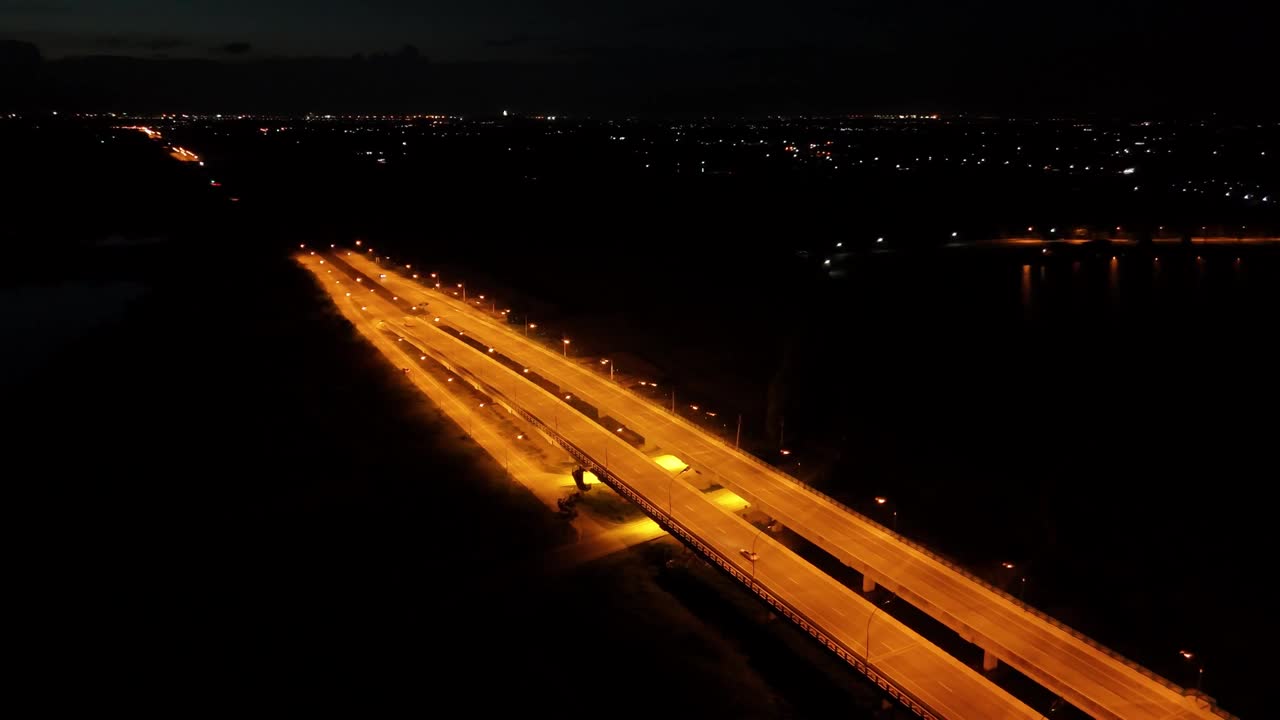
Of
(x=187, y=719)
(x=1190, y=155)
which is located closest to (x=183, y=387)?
(x=187, y=719)

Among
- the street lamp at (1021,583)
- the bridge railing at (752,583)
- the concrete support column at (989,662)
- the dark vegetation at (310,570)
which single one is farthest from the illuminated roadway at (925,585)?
the street lamp at (1021,583)

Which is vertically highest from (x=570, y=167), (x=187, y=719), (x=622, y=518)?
(x=570, y=167)

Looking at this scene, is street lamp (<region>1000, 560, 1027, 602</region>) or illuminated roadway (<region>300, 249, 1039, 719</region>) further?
street lamp (<region>1000, 560, 1027, 602</region>)

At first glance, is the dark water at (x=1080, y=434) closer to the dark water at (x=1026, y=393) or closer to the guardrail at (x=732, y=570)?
the dark water at (x=1026, y=393)

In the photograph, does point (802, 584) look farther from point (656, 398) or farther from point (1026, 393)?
point (1026, 393)

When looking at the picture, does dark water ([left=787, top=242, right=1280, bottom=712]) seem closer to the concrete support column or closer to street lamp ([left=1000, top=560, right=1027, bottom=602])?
street lamp ([left=1000, top=560, right=1027, bottom=602])

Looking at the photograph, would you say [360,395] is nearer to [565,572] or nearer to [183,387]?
[183,387]

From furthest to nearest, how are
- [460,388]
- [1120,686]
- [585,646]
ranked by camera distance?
[460,388]
[585,646]
[1120,686]

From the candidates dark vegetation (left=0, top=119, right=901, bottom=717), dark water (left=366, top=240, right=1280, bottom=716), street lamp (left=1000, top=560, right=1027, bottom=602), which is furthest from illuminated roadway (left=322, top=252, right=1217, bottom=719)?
dark water (left=366, top=240, right=1280, bottom=716)
